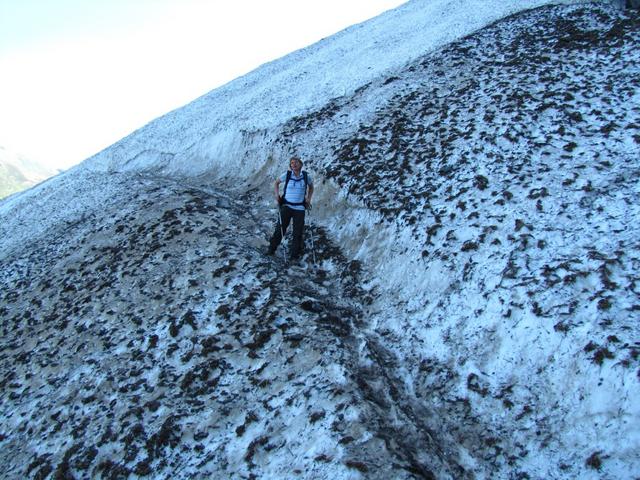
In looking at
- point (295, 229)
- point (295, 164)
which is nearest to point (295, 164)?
point (295, 164)

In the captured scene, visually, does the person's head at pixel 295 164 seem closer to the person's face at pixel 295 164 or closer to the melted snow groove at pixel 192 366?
the person's face at pixel 295 164

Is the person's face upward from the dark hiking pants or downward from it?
upward

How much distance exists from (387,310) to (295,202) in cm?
492

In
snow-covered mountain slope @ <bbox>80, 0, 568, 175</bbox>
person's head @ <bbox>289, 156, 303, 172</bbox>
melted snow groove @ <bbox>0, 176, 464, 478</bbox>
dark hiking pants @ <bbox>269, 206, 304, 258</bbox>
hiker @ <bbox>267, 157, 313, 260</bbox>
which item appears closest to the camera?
melted snow groove @ <bbox>0, 176, 464, 478</bbox>

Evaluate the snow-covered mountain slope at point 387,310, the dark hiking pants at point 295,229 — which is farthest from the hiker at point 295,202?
the snow-covered mountain slope at point 387,310

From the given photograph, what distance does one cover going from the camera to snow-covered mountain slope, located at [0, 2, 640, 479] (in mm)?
8062

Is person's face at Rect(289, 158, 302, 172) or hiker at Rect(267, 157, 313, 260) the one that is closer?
person's face at Rect(289, 158, 302, 172)

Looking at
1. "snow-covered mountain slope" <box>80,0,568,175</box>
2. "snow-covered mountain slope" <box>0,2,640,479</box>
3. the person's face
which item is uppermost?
"snow-covered mountain slope" <box>80,0,568,175</box>

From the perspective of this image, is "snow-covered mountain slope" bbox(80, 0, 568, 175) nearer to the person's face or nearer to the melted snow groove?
the person's face

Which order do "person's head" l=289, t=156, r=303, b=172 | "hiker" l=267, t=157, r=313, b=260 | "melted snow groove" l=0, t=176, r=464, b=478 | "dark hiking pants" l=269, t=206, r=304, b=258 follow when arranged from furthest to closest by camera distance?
"dark hiking pants" l=269, t=206, r=304, b=258 < "hiker" l=267, t=157, r=313, b=260 < "person's head" l=289, t=156, r=303, b=172 < "melted snow groove" l=0, t=176, r=464, b=478

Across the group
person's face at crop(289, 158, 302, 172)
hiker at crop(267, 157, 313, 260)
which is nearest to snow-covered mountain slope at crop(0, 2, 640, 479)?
hiker at crop(267, 157, 313, 260)

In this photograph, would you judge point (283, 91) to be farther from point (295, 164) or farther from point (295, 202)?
point (295, 202)

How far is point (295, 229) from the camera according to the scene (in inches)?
585

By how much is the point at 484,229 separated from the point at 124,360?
10060 mm
